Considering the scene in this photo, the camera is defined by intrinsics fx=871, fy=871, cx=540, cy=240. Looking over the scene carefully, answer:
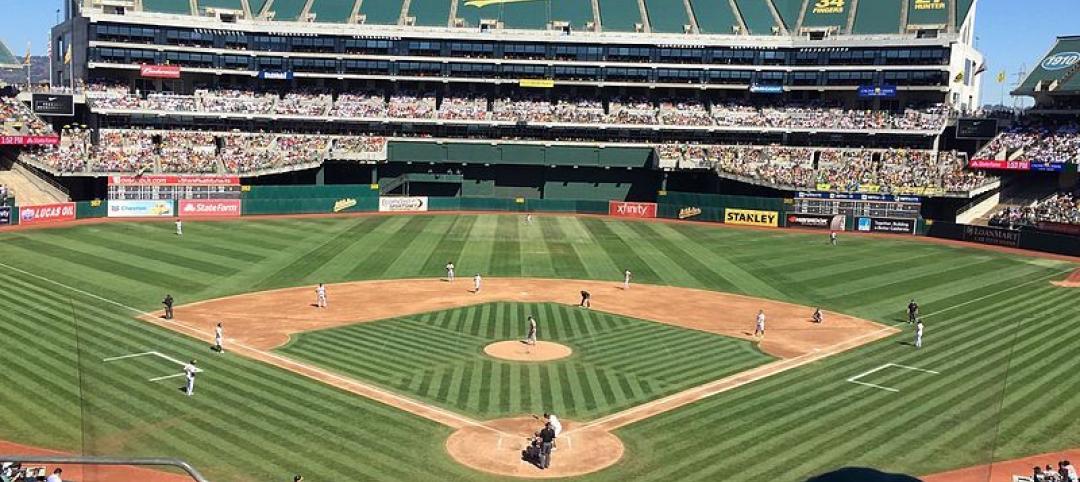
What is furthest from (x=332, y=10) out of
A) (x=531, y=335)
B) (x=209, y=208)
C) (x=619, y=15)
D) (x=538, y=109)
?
(x=531, y=335)

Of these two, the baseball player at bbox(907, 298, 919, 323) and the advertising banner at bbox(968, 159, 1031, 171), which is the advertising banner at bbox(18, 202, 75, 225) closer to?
the baseball player at bbox(907, 298, 919, 323)

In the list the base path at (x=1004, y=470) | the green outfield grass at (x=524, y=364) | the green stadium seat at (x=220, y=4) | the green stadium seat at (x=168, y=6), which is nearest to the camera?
the base path at (x=1004, y=470)

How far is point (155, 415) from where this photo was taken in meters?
27.8

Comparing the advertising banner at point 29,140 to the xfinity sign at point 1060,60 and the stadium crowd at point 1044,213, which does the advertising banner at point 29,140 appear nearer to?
the stadium crowd at point 1044,213

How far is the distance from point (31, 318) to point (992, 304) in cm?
5105

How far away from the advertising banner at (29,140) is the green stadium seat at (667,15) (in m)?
64.8

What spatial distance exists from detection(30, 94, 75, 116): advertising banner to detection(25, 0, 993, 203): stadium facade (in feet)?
10.1

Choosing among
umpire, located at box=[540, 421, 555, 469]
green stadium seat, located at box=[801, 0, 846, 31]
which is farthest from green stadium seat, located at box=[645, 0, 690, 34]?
umpire, located at box=[540, 421, 555, 469]

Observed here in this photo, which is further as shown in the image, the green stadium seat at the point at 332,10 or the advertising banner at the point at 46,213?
the green stadium seat at the point at 332,10

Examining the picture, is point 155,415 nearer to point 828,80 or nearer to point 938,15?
point 828,80

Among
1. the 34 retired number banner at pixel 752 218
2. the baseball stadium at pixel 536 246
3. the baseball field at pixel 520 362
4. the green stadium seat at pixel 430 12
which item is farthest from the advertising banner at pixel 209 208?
the 34 retired number banner at pixel 752 218

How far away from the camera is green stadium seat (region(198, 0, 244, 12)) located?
324 ft

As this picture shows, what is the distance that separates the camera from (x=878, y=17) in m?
99.9

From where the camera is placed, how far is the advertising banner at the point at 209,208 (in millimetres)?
78938
